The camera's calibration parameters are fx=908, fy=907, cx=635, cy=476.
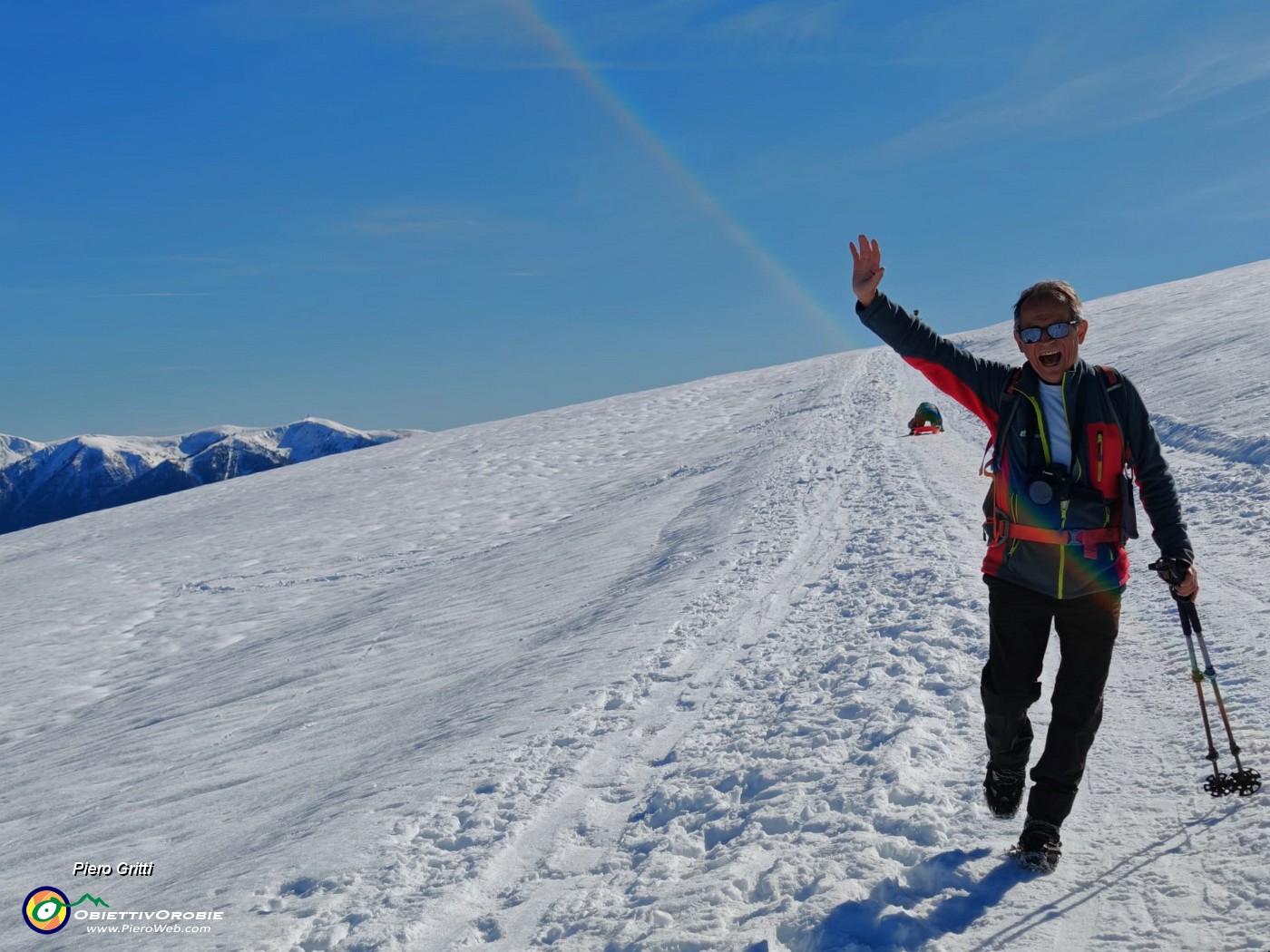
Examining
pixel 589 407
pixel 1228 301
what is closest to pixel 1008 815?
pixel 1228 301

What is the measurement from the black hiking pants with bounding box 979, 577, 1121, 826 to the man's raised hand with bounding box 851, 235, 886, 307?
3.87 feet

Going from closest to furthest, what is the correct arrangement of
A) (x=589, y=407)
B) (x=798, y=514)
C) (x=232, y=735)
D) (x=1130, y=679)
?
(x=1130, y=679), (x=232, y=735), (x=798, y=514), (x=589, y=407)

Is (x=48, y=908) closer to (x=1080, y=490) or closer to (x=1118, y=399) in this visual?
(x=1080, y=490)

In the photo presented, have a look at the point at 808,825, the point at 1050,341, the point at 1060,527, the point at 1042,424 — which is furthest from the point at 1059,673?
the point at 808,825

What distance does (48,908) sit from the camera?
4930 mm

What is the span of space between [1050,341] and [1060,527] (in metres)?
0.66

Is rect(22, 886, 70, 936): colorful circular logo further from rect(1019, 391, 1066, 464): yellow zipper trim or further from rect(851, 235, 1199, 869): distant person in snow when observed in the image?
rect(1019, 391, 1066, 464): yellow zipper trim

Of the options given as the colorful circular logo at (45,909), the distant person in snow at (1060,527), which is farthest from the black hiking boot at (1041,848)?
the colorful circular logo at (45,909)

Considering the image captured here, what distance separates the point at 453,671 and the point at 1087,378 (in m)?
6.42

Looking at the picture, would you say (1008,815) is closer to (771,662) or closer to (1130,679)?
(1130,679)

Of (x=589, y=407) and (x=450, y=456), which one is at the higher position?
(x=589, y=407)

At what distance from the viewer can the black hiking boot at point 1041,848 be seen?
3.33 metres

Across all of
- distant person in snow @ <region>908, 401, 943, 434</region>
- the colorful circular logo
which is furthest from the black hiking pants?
distant person in snow @ <region>908, 401, 943, 434</region>

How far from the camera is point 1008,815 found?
3.66 m
